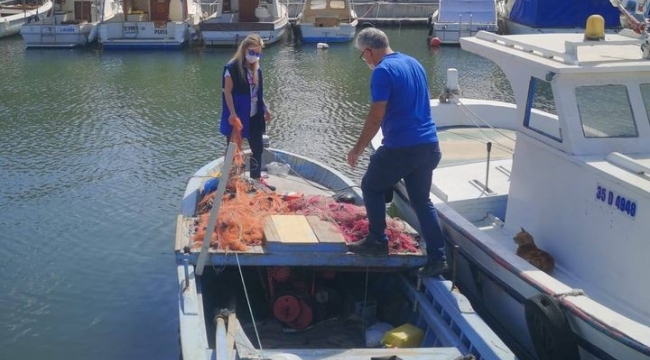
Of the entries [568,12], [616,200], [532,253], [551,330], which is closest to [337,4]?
[568,12]

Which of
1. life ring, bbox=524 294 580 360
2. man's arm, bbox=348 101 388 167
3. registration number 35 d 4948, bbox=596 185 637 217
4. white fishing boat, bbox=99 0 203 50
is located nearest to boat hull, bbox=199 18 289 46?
white fishing boat, bbox=99 0 203 50

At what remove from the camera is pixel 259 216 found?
7.35 meters

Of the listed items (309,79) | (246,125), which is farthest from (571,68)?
(309,79)

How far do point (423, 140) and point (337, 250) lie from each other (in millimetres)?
Answer: 1137

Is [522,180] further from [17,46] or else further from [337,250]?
[17,46]

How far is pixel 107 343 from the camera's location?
8.13m

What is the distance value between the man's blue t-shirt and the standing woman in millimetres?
2306

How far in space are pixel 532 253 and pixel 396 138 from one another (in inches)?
62.4

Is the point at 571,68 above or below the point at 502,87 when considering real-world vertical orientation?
above

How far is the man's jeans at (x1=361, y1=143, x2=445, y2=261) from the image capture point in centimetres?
650

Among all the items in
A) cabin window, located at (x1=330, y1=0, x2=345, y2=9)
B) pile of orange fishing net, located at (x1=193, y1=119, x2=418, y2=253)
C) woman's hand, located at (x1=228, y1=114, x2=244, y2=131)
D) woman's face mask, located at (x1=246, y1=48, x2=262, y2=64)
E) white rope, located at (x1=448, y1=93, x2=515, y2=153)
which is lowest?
pile of orange fishing net, located at (x1=193, y1=119, x2=418, y2=253)

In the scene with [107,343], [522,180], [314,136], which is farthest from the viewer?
[314,136]

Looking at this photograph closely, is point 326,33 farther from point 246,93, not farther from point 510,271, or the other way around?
point 510,271

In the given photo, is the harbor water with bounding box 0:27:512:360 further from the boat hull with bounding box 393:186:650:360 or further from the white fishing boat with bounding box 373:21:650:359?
the white fishing boat with bounding box 373:21:650:359
